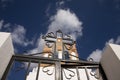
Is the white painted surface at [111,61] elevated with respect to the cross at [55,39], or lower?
lower

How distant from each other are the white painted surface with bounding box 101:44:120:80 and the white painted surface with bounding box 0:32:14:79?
1723 mm

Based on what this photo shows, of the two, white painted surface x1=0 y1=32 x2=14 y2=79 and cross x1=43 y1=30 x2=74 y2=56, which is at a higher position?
cross x1=43 y1=30 x2=74 y2=56

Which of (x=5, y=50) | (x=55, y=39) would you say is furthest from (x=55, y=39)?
(x=5, y=50)

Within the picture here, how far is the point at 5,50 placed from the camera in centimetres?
270

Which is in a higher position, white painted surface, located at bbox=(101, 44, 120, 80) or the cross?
the cross

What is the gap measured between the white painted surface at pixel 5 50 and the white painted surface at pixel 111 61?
1.72m

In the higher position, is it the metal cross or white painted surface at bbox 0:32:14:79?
the metal cross

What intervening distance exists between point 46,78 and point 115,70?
11.4ft

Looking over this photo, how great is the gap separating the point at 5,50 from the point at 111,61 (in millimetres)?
1772

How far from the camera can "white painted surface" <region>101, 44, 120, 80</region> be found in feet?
8.48

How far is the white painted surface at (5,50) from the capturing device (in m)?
2.56

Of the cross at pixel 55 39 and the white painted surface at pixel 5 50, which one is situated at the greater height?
the cross at pixel 55 39

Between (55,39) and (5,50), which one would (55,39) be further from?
(5,50)

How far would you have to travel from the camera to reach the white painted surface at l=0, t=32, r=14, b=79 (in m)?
2.56
